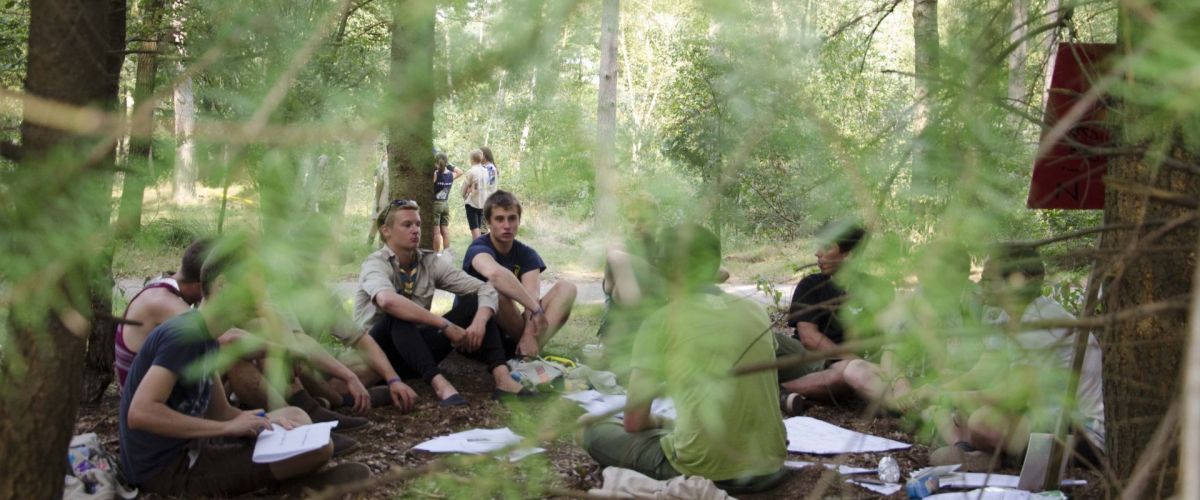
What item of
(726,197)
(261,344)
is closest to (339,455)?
(261,344)

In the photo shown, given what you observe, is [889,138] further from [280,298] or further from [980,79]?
[280,298]

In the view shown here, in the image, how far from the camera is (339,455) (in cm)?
496

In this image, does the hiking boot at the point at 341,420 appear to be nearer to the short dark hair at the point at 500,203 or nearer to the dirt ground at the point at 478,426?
the dirt ground at the point at 478,426

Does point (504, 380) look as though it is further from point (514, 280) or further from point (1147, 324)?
point (1147, 324)

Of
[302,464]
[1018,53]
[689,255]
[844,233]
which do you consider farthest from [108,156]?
[302,464]

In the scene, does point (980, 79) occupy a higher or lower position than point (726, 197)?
higher

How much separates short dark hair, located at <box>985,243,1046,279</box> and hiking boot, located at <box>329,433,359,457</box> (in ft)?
11.2

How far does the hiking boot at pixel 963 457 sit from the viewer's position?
15.4ft

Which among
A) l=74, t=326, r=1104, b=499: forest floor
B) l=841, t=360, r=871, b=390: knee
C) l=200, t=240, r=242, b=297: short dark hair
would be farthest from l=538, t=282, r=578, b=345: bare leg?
l=200, t=240, r=242, b=297: short dark hair

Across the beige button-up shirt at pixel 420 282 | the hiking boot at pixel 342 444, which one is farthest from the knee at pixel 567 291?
the hiking boot at pixel 342 444

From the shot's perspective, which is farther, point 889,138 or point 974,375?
point 889,138

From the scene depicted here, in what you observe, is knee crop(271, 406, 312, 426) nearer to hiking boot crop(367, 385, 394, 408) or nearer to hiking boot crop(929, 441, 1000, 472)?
hiking boot crop(367, 385, 394, 408)

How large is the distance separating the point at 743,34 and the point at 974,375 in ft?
2.29

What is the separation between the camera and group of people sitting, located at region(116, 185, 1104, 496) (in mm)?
A: 2004
